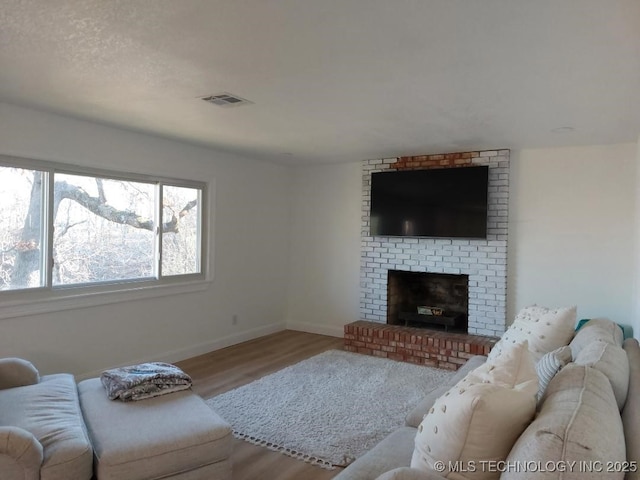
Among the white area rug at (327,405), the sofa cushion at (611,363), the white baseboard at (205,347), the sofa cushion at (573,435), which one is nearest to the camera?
the sofa cushion at (573,435)

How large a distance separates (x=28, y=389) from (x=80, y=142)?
7.22ft

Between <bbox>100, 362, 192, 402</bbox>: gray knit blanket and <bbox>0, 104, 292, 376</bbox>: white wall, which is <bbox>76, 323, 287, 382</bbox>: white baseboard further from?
<bbox>100, 362, 192, 402</bbox>: gray knit blanket

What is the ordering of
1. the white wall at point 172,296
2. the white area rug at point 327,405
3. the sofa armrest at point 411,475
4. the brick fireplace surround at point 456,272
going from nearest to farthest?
the sofa armrest at point 411,475
the white area rug at point 327,405
the white wall at point 172,296
the brick fireplace surround at point 456,272

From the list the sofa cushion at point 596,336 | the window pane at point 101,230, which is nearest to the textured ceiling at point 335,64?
the window pane at point 101,230

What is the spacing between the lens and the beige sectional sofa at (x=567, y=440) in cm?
104

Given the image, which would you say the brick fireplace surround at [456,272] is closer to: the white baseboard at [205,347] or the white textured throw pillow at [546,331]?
the white baseboard at [205,347]

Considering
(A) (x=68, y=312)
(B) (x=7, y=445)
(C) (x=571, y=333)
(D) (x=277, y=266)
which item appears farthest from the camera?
(D) (x=277, y=266)

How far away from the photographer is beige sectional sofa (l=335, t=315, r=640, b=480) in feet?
3.43

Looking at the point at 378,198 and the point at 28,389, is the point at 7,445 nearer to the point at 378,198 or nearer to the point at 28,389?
the point at 28,389

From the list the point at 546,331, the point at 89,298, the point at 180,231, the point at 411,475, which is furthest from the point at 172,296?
the point at 411,475

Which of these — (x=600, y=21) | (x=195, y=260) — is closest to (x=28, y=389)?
(x=195, y=260)

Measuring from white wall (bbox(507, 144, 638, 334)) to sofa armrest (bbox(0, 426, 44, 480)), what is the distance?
4554 mm

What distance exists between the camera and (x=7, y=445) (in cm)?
178

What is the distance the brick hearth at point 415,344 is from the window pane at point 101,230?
2.52m
